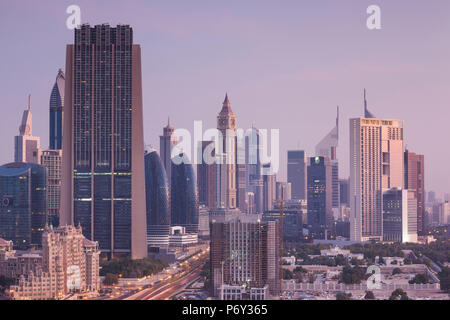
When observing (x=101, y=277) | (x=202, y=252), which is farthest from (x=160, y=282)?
(x=202, y=252)

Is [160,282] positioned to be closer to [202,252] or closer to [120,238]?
[120,238]

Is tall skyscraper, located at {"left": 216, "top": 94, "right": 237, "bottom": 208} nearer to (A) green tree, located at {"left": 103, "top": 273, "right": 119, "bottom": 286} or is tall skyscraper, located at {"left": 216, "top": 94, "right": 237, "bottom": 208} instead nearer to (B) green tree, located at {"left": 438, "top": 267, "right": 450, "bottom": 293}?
(B) green tree, located at {"left": 438, "top": 267, "right": 450, "bottom": 293}

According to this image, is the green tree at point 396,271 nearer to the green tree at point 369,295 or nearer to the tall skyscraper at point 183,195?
the green tree at point 369,295

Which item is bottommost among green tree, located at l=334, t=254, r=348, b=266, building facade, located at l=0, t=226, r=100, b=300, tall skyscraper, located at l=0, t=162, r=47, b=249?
green tree, located at l=334, t=254, r=348, b=266

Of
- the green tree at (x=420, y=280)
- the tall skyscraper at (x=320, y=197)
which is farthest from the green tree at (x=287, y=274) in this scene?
the tall skyscraper at (x=320, y=197)

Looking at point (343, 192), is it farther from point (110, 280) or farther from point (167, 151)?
point (110, 280)

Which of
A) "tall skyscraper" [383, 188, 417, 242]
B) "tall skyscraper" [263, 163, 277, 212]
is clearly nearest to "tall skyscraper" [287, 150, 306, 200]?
"tall skyscraper" [263, 163, 277, 212]

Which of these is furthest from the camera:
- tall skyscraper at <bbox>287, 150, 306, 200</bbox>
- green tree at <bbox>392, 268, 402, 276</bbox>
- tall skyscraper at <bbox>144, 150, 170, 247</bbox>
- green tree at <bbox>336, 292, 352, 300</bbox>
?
tall skyscraper at <bbox>287, 150, 306, 200</bbox>

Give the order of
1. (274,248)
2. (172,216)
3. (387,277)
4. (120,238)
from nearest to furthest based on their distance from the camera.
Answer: (274,248)
(387,277)
(120,238)
(172,216)
